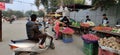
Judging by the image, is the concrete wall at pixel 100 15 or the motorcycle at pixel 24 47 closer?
the motorcycle at pixel 24 47

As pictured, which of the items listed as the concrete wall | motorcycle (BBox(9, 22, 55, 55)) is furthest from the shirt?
the concrete wall

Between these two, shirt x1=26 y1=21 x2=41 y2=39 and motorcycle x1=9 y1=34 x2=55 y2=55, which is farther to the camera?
shirt x1=26 y1=21 x2=41 y2=39

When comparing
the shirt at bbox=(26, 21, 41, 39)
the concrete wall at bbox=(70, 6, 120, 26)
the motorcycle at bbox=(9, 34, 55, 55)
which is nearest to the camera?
the motorcycle at bbox=(9, 34, 55, 55)

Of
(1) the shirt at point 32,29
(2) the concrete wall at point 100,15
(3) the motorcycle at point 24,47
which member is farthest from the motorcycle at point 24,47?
(2) the concrete wall at point 100,15

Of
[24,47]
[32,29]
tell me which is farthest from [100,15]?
[24,47]

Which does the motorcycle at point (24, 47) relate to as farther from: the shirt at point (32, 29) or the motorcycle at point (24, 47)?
the shirt at point (32, 29)

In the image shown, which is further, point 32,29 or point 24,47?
point 32,29

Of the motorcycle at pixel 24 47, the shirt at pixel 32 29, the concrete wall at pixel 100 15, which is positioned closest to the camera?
the motorcycle at pixel 24 47

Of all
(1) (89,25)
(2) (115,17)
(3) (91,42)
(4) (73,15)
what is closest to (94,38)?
(3) (91,42)

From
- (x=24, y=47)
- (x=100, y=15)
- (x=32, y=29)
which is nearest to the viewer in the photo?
(x=24, y=47)

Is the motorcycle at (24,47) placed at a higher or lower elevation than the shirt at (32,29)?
lower

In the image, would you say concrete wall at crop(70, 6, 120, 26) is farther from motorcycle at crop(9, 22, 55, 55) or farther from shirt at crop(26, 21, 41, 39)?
motorcycle at crop(9, 22, 55, 55)

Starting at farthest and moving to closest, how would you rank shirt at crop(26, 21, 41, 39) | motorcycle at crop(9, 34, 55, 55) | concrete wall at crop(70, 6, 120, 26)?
concrete wall at crop(70, 6, 120, 26) → shirt at crop(26, 21, 41, 39) → motorcycle at crop(9, 34, 55, 55)

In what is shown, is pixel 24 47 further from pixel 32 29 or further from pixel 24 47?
pixel 32 29
